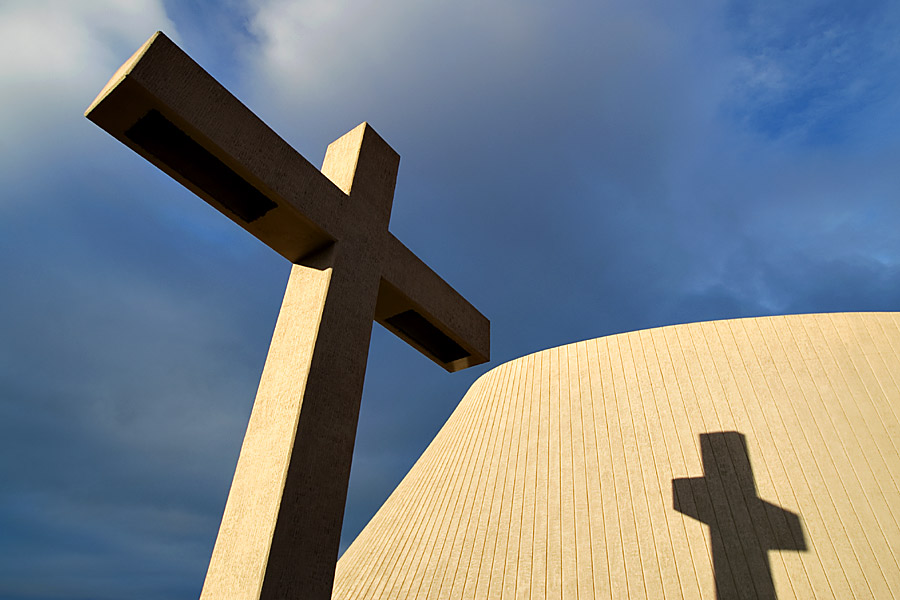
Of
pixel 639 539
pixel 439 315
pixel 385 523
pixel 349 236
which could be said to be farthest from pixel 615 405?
pixel 349 236

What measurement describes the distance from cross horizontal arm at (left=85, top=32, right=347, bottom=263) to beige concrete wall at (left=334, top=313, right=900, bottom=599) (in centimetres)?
912

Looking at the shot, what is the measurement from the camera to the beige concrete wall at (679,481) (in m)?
8.98

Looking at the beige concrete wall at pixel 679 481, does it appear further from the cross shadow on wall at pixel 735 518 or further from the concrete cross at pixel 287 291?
the concrete cross at pixel 287 291

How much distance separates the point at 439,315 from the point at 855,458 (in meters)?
10.00

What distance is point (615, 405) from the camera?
11.6 meters

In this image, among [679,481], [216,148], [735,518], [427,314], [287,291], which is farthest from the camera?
[679,481]

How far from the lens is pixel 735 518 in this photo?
9.43 metres

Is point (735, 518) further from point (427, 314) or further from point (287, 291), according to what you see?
point (287, 291)

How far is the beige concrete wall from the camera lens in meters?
8.98

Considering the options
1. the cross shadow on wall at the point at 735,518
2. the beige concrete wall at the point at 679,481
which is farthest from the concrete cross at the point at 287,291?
the cross shadow on wall at the point at 735,518

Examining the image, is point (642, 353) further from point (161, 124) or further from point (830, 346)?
point (161, 124)

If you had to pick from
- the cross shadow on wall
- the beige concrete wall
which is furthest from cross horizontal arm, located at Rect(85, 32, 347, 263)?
the cross shadow on wall

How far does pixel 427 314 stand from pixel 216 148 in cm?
141

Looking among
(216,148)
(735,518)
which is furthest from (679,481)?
(216,148)
